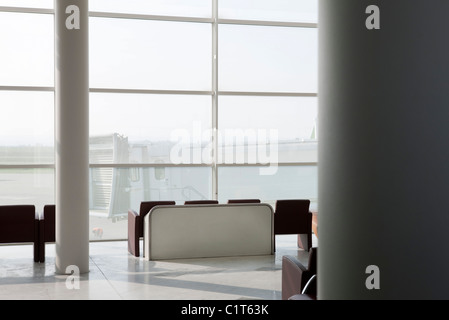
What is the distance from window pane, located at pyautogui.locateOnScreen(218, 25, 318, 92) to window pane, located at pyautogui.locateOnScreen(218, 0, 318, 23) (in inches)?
8.8

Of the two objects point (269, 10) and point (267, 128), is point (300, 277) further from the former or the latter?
point (269, 10)

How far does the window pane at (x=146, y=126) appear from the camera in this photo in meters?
11.6

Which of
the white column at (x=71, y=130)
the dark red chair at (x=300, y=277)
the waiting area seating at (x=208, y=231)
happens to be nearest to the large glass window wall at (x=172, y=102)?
the waiting area seating at (x=208, y=231)

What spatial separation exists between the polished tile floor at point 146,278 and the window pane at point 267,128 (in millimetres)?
3045

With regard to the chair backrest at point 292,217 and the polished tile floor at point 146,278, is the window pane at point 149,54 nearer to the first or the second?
the chair backrest at point 292,217

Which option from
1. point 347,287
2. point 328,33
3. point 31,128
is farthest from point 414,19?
point 31,128

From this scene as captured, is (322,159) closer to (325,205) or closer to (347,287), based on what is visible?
(325,205)

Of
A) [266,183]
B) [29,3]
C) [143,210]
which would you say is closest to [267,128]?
[266,183]

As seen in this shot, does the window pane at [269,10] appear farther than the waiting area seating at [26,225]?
Answer: Yes

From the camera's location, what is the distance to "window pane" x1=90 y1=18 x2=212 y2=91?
457 inches

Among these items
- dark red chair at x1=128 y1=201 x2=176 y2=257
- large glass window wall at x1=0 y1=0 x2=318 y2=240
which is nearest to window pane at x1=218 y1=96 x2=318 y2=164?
large glass window wall at x1=0 y1=0 x2=318 y2=240

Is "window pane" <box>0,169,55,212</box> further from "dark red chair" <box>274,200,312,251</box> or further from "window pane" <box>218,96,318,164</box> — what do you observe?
"dark red chair" <box>274,200,312,251</box>

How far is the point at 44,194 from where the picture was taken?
11.4 m
